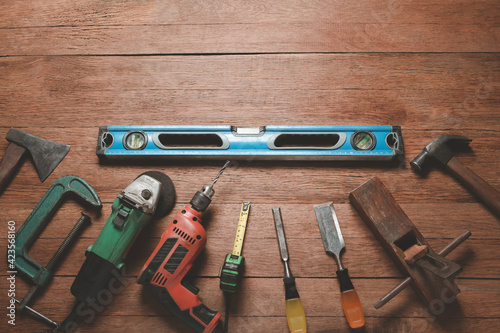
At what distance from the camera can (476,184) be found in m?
1.27

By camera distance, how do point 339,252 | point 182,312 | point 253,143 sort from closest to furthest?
point 182,312, point 339,252, point 253,143

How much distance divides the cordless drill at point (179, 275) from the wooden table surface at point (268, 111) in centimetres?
9

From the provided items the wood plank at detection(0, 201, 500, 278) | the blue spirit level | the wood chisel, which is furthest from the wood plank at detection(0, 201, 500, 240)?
the blue spirit level

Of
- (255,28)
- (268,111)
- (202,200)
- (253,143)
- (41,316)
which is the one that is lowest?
(41,316)

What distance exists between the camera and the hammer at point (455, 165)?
1.27 m

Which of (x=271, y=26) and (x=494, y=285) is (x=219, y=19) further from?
(x=494, y=285)

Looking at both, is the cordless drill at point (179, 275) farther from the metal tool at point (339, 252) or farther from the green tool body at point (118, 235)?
the metal tool at point (339, 252)

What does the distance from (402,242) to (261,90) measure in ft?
2.82

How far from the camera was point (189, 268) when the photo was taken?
1170 millimetres

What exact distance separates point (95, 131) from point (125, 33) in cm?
51

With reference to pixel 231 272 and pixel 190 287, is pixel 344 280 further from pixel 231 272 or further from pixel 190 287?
pixel 190 287

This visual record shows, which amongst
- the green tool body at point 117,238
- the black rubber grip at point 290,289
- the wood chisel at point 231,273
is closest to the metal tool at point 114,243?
the green tool body at point 117,238

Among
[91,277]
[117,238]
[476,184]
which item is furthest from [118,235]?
Result: [476,184]

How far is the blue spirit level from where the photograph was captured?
1.33 meters
